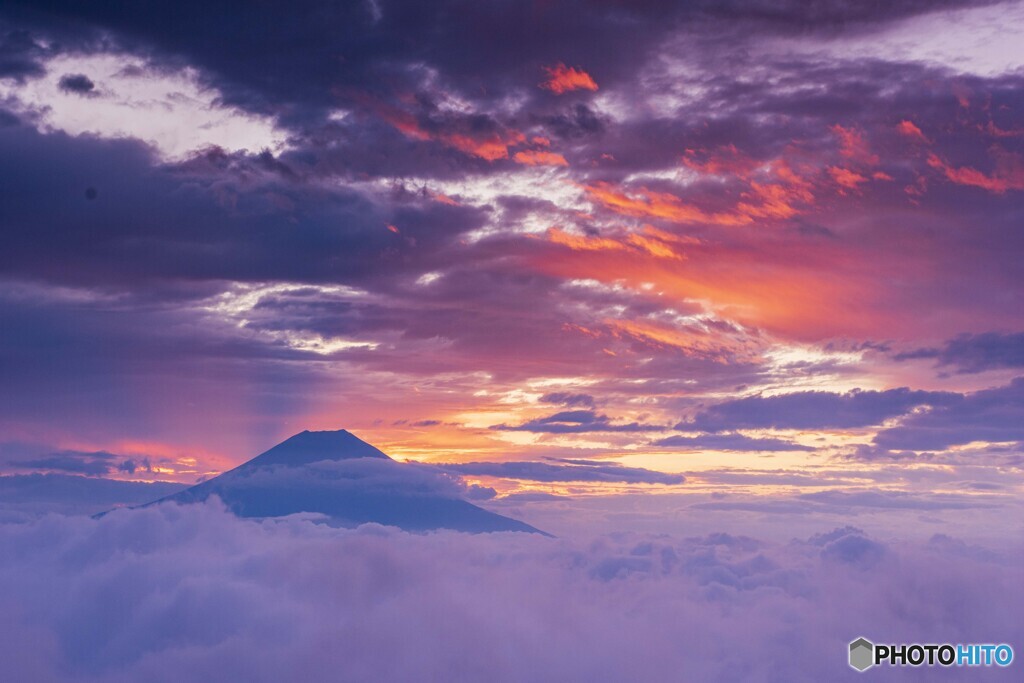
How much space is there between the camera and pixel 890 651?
14500cm
